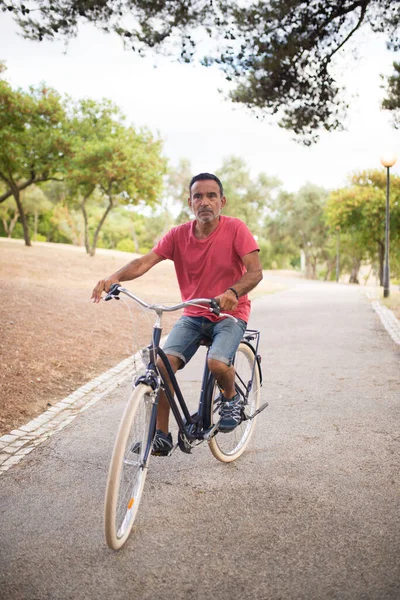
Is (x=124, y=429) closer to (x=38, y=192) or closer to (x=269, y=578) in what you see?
(x=269, y=578)

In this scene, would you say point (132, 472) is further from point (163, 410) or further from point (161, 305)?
point (161, 305)

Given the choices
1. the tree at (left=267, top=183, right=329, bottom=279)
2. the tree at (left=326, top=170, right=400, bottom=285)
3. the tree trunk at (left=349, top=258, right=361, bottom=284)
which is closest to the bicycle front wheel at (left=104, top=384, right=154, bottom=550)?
the tree at (left=326, top=170, right=400, bottom=285)

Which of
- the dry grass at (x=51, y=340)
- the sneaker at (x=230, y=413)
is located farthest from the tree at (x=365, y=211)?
the sneaker at (x=230, y=413)

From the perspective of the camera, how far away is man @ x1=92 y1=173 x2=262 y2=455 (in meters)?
3.56

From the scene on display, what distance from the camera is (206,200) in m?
3.68

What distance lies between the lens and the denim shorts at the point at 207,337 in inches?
139

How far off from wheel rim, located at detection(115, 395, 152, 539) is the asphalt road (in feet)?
0.46

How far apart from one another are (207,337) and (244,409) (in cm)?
74

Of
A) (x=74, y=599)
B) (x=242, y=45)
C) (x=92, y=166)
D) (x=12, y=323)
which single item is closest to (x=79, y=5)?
(x=242, y=45)

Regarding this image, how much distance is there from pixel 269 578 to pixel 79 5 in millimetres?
9348

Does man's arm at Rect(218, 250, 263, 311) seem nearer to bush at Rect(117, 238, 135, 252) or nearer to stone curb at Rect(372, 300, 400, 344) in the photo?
stone curb at Rect(372, 300, 400, 344)

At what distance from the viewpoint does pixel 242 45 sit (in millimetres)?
10188

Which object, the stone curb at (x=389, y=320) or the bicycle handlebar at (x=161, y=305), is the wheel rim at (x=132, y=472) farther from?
the stone curb at (x=389, y=320)

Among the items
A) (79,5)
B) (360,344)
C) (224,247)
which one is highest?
(79,5)
